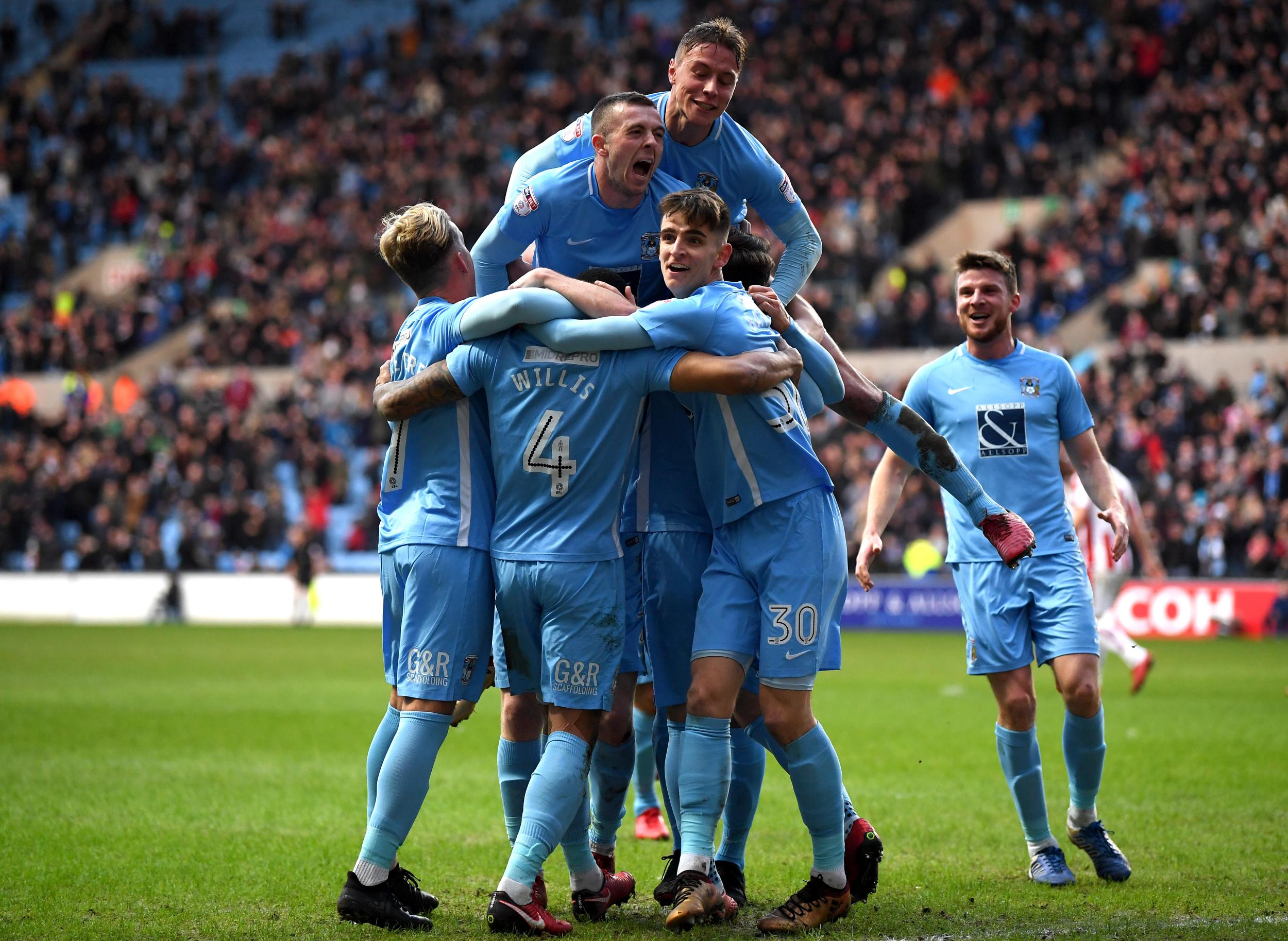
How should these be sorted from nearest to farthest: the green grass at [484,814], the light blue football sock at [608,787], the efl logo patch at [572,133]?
the green grass at [484,814], the light blue football sock at [608,787], the efl logo patch at [572,133]

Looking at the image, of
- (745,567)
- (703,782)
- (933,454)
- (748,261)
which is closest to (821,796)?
(703,782)

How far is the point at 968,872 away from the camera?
255 inches

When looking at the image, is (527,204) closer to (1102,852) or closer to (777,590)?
(777,590)

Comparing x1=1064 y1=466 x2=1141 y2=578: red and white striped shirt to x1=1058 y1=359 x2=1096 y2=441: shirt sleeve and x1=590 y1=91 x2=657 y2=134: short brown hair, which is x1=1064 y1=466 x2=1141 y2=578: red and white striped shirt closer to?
x1=1058 y1=359 x2=1096 y2=441: shirt sleeve

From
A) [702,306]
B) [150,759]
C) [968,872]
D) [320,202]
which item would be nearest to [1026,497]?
[968,872]

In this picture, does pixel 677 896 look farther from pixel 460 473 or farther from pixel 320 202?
pixel 320 202

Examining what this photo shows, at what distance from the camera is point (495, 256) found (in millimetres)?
6078

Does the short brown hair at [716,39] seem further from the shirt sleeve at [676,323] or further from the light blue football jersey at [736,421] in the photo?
the shirt sleeve at [676,323]

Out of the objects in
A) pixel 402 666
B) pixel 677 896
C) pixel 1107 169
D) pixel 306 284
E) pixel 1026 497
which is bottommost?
pixel 677 896

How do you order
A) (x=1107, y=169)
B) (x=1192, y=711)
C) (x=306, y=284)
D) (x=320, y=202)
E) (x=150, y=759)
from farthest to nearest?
(x=320, y=202)
(x=306, y=284)
(x=1107, y=169)
(x=1192, y=711)
(x=150, y=759)

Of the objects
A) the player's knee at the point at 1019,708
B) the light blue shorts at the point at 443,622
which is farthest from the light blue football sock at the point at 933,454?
the light blue shorts at the point at 443,622

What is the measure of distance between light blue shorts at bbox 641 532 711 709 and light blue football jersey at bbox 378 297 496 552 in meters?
0.72

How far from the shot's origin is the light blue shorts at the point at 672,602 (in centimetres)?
567

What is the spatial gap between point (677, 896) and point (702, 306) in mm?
2187
